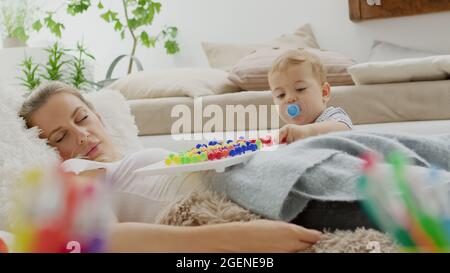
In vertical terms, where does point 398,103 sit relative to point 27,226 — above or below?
below

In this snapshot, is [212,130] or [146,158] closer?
[146,158]

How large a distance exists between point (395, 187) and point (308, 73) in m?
0.77

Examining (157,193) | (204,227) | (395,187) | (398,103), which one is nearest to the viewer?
(395,187)

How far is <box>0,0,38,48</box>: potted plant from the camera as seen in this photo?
8.80ft

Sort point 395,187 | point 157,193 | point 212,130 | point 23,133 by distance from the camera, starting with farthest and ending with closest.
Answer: point 212,130 < point 23,133 < point 157,193 < point 395,187

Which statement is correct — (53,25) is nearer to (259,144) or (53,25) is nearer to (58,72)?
(58,72)

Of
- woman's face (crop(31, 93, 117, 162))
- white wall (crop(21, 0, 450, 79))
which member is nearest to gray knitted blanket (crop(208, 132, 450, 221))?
woman's face (crop(31, 93, 117, 162))

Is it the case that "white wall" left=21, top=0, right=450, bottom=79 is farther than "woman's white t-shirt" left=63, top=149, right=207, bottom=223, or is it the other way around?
"white wall" left=21, top=0, right=450, bottom=79

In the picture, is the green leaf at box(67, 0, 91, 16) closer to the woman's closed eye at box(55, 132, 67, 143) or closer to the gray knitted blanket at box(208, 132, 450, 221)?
the woman's closed eye at box(55, 132, 67, 143)

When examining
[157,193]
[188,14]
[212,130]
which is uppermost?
[188,14]

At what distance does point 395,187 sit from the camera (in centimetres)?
47

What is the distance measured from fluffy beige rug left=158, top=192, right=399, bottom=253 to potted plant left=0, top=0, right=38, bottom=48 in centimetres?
221
